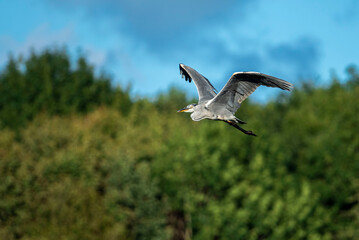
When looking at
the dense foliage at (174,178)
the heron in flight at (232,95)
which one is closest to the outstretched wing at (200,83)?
the heron in flight at (232,95)

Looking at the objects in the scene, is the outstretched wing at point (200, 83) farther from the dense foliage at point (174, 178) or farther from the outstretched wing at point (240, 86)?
the dense foliage at point (174, 178)

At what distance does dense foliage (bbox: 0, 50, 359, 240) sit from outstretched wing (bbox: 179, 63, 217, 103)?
98.7 ft

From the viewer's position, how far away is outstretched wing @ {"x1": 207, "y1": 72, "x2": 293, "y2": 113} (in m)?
12.3

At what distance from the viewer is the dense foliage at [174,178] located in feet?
155

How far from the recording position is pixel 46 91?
6962 centimetres

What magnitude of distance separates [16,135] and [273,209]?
22.8m

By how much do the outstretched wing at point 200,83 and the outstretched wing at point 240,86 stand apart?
90cm

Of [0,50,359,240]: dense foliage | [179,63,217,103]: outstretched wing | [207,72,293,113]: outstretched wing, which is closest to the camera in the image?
[207,72,293,113]: outstretched wing

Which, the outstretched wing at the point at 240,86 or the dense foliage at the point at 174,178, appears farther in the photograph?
the dense foliage at the point at 174,178

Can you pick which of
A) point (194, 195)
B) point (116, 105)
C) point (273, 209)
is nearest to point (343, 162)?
point (273, 209)

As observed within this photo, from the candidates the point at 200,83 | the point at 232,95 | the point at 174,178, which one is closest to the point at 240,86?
the point at 232,95

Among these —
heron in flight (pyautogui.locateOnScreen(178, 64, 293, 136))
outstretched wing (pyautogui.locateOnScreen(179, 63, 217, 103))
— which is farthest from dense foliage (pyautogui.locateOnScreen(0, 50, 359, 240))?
heron in flight (pyautogui.locateOnScreen(178, 64, 293, 136))

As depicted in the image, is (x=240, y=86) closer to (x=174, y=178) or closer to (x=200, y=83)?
(x=200, y=83)

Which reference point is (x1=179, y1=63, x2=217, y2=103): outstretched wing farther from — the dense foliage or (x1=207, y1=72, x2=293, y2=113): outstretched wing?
the dense foliage
